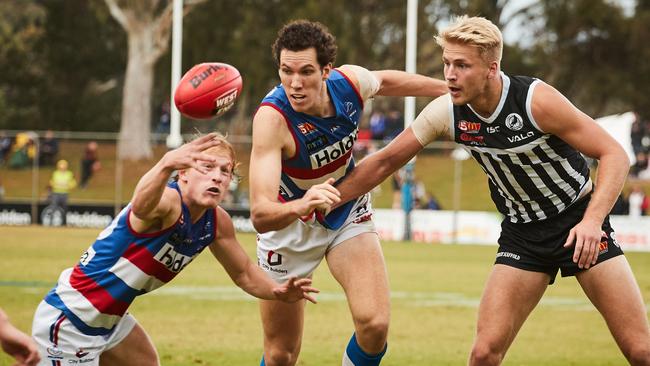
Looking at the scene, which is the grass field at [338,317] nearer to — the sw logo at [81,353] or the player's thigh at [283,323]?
the player's thigh at [283,323]

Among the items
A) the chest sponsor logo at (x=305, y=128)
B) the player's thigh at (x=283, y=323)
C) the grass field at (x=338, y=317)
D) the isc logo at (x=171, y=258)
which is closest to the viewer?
the isc logo at (x=171, y=258)

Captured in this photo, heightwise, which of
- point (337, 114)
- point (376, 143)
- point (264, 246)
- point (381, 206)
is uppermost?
point (337, 114)

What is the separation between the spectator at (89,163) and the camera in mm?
31344

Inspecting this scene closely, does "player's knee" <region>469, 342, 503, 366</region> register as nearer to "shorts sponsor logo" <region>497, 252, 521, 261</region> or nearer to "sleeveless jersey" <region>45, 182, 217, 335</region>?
"shorts sponsor logo" <region>497, 252, 521, 261</region>

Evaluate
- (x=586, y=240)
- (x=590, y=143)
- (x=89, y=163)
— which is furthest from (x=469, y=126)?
(x=89, y=163)

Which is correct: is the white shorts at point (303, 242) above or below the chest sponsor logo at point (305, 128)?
below

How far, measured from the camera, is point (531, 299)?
21.4ft

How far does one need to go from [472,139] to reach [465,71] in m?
0.48

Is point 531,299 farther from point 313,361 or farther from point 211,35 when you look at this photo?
point 211,35

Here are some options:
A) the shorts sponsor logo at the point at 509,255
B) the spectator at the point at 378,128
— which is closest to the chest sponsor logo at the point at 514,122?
the shorts sponsor logo at the point at 509,255

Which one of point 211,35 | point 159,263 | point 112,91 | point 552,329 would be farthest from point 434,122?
point 112,91

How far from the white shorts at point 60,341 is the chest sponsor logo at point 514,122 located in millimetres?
2777

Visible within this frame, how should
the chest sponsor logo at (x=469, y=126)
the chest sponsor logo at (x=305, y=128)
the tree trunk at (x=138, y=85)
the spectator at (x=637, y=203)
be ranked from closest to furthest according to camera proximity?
the chest sponsor logo at (x=469, y=126)
the chest sponsor logo at (x=305, y=128)
the spectator at (x=637, y=203)
the tree trunk at (x=138, y=85)

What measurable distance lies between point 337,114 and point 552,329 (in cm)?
585
